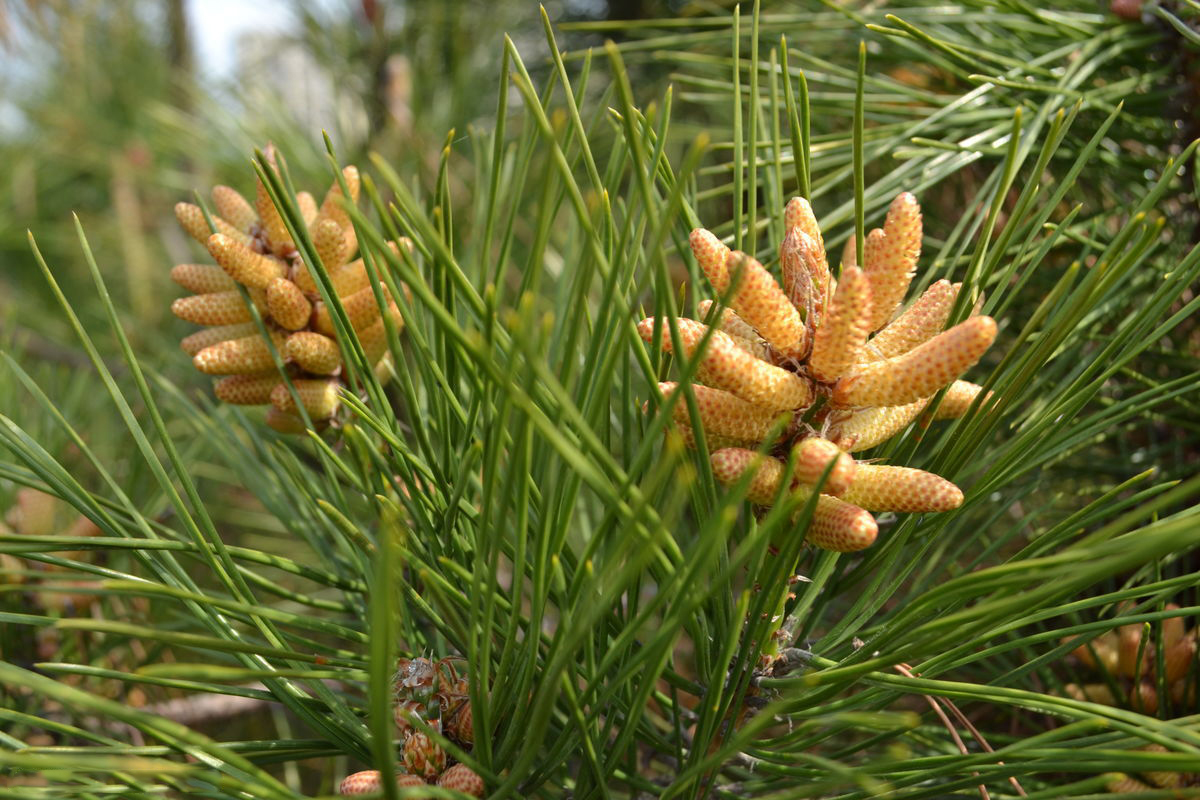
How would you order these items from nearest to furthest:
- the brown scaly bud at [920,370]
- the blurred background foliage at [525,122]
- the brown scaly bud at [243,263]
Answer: the brown scaly bud at [920,370], the brown scaly bud at [243,263], the blurred background foliage at [525,122]

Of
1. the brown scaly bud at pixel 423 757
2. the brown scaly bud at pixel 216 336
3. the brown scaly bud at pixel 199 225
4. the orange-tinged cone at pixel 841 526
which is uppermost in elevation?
the brown scaly bud at pixel 199 225

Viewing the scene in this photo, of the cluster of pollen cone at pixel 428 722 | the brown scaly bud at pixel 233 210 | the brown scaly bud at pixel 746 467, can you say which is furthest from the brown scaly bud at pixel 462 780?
the brown scaly bud at pixel 233 210

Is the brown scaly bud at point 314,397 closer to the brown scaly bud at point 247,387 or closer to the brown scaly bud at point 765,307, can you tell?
the brown scaly bud at point 247,387

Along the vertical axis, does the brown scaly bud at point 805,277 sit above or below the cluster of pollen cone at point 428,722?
above

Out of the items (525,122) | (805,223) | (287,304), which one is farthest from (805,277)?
(287,304)

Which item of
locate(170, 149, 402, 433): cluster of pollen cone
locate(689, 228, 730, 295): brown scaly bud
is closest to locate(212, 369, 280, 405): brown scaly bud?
locate(170, 149, 402, 433): cluster of pollen cone

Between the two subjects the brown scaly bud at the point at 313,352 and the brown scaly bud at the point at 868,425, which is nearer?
the brown scaly bud at the point at 868,425

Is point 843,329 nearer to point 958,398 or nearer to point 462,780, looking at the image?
point 958,398

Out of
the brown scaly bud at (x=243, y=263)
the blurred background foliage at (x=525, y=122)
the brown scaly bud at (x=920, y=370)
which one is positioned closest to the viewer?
the brown scaly bud at (x=920, y=370)
